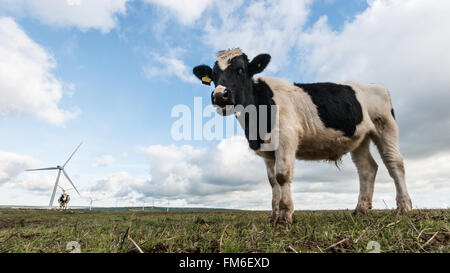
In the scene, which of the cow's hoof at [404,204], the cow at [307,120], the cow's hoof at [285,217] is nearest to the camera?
the cow's hoof at [285,217]

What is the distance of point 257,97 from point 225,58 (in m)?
1.36

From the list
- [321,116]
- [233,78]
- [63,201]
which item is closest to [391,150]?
[321,116]

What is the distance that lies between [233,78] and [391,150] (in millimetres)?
5865

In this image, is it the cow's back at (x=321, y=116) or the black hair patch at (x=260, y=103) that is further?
the cow's back at (x=321, y=116)

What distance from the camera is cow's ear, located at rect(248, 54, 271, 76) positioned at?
778 cm

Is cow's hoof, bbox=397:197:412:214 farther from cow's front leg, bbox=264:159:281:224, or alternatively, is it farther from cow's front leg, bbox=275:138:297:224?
cow's front leg, bbox=275:138:297:224

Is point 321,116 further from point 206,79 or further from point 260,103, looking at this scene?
point 206,79

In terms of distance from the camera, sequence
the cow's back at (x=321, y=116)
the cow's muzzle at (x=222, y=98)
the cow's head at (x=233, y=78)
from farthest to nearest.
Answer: the cow's back at (x=321, y=116)
the cow's head at (x=233, y=78)
the cow's muzzle at (x=222, y=98)

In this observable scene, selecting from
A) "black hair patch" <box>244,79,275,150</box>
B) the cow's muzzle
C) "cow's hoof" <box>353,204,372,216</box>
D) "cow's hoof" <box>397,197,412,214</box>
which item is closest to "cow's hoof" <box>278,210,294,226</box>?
"black hair patch" <box>244,79,275,150</box>

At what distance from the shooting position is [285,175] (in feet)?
20.7

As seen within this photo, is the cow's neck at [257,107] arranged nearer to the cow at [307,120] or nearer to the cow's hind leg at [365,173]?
the cow at [307,120]

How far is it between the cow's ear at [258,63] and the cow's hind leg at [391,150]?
14.3 feet

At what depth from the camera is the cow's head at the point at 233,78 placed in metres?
6.27

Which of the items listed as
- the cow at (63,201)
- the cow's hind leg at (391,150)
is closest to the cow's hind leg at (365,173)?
the cow's hind leg at (391,150)
